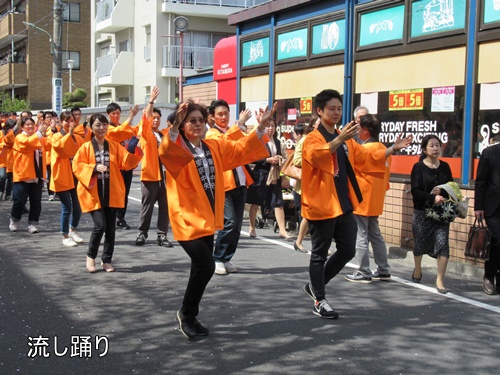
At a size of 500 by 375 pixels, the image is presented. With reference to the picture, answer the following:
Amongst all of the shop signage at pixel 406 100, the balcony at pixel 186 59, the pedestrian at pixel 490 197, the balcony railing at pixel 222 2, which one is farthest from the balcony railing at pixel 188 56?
the pedestrian at pixel 490 197

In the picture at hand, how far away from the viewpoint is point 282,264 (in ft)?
27.3

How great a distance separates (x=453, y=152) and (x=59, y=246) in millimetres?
5526

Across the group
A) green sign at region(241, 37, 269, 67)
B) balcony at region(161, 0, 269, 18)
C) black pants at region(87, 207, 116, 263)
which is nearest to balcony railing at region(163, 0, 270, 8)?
balcony at region(161, 0, 269, 18)

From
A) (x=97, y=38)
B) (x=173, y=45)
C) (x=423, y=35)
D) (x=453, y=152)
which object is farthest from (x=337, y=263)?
(x=97, y=38)

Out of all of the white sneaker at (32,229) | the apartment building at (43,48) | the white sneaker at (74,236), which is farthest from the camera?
the apartment building at (43,48)

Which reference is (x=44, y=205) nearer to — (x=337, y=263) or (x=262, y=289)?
(x=262, y=289)

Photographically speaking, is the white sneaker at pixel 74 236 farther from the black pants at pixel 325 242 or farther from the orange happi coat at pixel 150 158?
the black pants at pixel 325 242

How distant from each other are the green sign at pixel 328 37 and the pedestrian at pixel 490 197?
4.89 meters

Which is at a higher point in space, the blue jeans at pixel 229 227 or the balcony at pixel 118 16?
the balcony at pixel 118 16

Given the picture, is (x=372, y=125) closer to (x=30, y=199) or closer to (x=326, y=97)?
(x=326, y=97)

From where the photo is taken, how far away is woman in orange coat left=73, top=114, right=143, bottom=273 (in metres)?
7.64

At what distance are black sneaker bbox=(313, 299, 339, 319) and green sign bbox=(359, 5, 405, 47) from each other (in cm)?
538

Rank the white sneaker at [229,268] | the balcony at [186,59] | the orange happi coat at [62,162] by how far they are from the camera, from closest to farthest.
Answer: the white sneaker at [229,268] < the orange happi coat at [62,162] < the balcony at [186,59]

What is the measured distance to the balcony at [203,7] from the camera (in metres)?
30.6
